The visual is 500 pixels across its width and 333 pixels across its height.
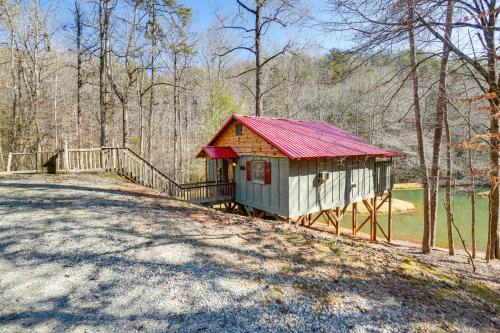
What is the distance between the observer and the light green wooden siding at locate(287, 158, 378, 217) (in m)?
10.8

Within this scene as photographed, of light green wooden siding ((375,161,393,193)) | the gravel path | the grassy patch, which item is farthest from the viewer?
light green wooden siding ((375,161,393,193))

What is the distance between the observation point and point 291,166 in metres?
10.5

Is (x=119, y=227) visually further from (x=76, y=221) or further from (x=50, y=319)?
(x=50, y=319)

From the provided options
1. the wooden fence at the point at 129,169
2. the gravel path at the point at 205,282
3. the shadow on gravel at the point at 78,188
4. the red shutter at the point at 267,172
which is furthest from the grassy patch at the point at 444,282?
the wooden fence at the point at 129,169

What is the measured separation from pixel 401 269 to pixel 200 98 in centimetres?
2725

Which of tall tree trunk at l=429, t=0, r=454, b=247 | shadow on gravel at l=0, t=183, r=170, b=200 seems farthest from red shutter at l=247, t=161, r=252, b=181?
tall tree trunk at l=429, t=0, r=454, b=247

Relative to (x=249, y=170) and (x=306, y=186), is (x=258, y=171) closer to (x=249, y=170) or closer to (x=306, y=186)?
(x=249, y=170)

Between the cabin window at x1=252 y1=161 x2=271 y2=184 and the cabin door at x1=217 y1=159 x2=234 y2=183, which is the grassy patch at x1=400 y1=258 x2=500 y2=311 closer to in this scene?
the cabin window at x1=252 y1=161 x2=271 y2=184

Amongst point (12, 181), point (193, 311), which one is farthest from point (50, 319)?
point (12, 181)

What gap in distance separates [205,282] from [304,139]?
348 inches

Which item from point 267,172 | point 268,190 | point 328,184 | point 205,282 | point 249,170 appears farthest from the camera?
point 249,170

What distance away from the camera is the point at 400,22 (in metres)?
4.64

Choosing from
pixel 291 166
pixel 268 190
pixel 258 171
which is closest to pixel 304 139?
pixel 291 166

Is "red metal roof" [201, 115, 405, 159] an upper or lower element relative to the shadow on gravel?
upper
